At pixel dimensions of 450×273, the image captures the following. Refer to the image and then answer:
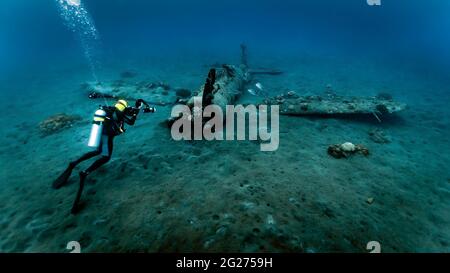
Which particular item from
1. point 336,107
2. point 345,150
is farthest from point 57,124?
point 336,107

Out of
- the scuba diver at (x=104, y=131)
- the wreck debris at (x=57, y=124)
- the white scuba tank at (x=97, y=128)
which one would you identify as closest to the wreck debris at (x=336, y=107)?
the scuba diver at (x=104, y=131)

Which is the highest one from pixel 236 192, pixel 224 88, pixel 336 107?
pixel 224 88

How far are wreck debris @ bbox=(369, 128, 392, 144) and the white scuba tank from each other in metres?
8.93

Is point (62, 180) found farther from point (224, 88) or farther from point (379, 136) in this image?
point (379, 136)

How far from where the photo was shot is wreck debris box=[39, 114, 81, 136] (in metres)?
11.2

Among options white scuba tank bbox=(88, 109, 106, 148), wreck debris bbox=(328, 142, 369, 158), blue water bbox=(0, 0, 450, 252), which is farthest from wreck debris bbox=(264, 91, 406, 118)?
white scuba tank bbox=(88, 109, 106, 148)

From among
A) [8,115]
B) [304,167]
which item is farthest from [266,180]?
[8,115]

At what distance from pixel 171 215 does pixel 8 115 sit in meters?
15.8

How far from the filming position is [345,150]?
7699 millimetres

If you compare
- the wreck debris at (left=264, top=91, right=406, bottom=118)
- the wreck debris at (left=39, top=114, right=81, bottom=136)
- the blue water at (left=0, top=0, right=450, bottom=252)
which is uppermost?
the wreck debris at (left=264, top=91, right=406, bottom=118)

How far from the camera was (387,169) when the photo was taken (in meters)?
7.18

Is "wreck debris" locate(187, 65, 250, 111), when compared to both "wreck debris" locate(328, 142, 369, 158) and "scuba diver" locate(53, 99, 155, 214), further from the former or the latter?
"wreck debris" locate(328, 142, 369, 158)

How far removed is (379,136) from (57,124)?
1339 cm

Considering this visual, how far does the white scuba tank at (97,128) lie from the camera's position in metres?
5.86
